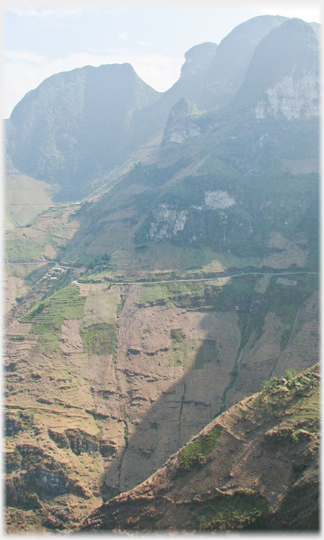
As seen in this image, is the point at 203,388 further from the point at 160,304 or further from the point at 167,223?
the point at 167,223

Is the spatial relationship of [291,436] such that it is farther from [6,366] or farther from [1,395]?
[6,366]

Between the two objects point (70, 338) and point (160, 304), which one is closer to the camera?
point (70, 338)

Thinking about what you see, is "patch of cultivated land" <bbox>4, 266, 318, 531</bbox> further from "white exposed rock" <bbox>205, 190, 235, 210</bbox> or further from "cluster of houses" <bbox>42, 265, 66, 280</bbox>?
"white exposed rock" <bbox>205, 190, 235, 210</bbox>

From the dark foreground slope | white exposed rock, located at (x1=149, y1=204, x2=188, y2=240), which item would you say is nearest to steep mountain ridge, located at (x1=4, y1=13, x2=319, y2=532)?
white exposed rock, located at (x1=149, y1=204, x2=188, y2=240)

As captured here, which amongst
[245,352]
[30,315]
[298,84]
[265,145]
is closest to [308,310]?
[245,352]

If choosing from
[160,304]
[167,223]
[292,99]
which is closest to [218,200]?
[167,223]

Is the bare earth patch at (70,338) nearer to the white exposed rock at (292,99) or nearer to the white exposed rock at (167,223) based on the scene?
the white exposed rock at (167,223)

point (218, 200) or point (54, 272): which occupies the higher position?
point (218, 200)

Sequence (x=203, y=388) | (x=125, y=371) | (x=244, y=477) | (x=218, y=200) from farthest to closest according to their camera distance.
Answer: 1. (x=218, y=200)
2. (x=125, y=371)
3. (x=203, y=388)
4. (x=244, y=477)
